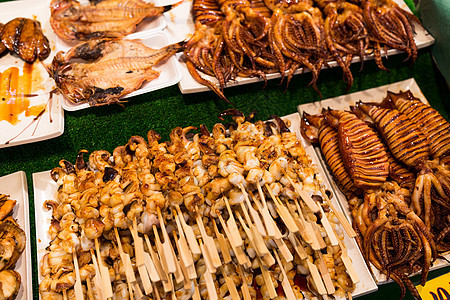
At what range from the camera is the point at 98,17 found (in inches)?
120

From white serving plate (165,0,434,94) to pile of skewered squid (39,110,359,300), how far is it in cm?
62

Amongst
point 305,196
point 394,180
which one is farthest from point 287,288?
point 394,180

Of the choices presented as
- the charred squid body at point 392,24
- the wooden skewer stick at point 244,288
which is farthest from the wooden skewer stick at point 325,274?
the charred squid body at point 392,24

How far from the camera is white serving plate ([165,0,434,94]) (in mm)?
2859

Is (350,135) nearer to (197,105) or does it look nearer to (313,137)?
(313,137)

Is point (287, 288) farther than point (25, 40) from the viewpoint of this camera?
No

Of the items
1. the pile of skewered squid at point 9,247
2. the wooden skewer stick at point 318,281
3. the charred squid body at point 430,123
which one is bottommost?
the pile of skewered squid at point 9,247

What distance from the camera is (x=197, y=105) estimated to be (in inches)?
117

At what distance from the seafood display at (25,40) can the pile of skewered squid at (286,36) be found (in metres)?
1.24

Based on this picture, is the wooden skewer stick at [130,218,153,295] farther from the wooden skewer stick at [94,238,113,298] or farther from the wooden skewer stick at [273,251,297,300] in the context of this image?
the wooden skewer stick at [273,251,297,300]

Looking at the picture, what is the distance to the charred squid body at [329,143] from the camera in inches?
109

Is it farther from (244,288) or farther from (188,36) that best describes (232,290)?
(188,36)

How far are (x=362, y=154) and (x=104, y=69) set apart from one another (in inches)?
84.0

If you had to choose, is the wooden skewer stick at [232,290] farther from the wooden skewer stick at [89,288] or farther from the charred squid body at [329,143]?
the charred squid body at [329,143]
